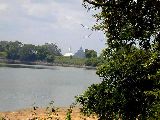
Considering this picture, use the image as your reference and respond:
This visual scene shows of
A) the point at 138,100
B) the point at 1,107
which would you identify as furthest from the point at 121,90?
the point at 1,107

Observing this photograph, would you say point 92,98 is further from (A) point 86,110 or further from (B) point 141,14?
(B) point 141,14

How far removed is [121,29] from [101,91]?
4.70 m

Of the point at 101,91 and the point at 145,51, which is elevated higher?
the point at 145,51

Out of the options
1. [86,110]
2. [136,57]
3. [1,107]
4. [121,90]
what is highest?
[136,57]

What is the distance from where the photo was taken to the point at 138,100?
2009 cm

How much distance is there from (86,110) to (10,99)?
53.6 m

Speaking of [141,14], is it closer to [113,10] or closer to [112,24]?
[113,10]

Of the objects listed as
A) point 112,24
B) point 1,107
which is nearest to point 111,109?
point 112,24

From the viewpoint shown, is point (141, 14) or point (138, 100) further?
point (138, 100)

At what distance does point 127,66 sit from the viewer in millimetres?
19891

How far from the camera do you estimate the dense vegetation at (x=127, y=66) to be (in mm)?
16297

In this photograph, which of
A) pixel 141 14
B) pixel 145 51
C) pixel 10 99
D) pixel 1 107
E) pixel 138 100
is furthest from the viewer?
pixel 10 99

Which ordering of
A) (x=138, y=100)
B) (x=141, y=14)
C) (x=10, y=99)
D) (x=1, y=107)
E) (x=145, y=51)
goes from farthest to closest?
1. (x=10, y=99)
2. (x=1, y=107)
3. (x=138, y=100)
4. (x=145, y=51)
5. (x=141, y=14)

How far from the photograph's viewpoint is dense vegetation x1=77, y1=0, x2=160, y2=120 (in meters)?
16.3
